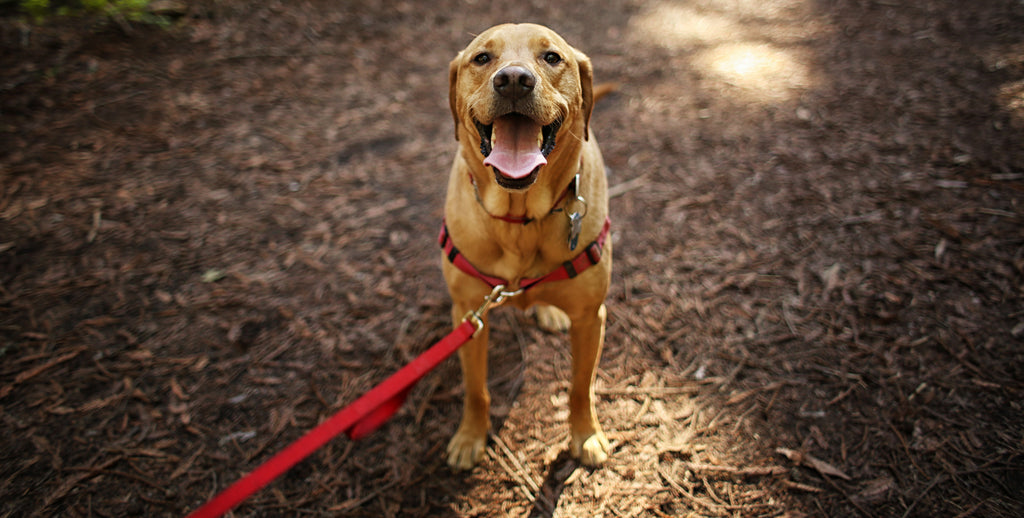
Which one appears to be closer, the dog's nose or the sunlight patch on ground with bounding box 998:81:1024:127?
the dog's nose

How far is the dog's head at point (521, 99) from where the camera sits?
5.87ft

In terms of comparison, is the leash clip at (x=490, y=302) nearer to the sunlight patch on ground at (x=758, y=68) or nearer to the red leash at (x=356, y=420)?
the red leash at (x=356, y=420)

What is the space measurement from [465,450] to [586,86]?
1.82 meters

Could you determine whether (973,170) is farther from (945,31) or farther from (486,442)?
(486,442)

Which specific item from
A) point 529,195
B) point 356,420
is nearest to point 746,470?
point 529,195

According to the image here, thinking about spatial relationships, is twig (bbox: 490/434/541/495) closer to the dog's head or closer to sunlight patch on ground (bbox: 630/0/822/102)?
the dog's head

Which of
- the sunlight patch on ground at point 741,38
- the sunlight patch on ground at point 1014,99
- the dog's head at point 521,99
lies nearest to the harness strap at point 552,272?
the dog's head at point 521,99

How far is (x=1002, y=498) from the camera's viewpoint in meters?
2.23

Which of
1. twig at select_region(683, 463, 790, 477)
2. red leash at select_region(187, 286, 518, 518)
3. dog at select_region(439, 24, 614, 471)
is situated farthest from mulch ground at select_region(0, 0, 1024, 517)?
red leash at select_region(187, 286, 518, 518)

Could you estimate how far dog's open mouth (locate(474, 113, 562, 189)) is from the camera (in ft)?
5.86

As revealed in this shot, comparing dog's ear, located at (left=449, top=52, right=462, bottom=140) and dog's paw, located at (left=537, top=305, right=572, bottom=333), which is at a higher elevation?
dog's ear, located at (left=449, top=52, right=462, bottom=140)

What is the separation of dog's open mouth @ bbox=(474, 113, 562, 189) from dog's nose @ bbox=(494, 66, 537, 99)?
0.41 feet

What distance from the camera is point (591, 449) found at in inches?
99.6

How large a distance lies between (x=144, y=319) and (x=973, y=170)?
5.95m
